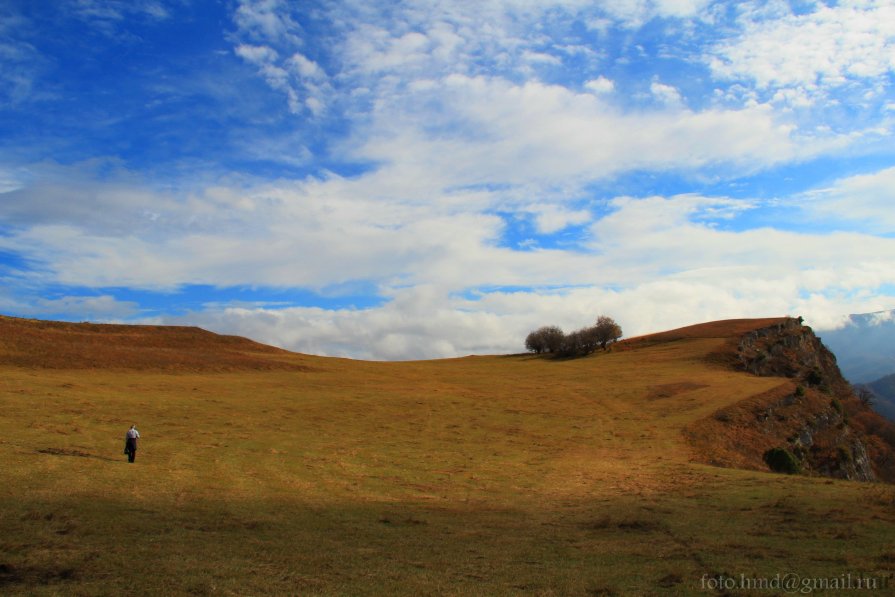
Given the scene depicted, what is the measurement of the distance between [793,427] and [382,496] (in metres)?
46.0

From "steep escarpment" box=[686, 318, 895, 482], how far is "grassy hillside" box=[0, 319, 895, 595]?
263cm

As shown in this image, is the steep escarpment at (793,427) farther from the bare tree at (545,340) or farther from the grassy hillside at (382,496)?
the bare tree at (545,340)

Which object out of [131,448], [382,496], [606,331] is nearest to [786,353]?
[606,331]

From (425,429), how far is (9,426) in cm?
2702

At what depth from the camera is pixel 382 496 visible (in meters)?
26.6

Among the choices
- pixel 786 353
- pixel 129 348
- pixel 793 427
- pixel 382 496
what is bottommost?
pixel 793 427

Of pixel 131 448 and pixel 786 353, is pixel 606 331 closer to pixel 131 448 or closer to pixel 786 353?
pixel 786 353

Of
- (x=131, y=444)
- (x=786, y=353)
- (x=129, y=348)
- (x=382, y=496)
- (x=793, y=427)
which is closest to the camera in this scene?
(x=382, y=496)

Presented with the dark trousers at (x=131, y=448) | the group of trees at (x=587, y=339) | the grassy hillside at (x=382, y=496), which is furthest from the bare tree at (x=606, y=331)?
the dark trousers at (x=131, y=448)

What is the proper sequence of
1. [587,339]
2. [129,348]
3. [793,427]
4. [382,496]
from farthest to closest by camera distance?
1. [587,339]
2. [129,348]
3. [793,427]
4. [382,496]

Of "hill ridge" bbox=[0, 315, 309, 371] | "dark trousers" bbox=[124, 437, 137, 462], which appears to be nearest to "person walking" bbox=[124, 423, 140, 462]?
"dark trousers" bbox=[124, 437, 137, 462]

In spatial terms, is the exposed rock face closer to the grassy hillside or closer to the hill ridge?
the grassy hillside

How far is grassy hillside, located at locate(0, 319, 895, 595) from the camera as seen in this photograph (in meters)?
14.8

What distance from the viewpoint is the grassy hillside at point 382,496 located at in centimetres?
1475
